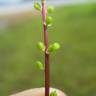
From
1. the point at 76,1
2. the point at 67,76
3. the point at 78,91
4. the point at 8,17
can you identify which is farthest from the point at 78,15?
the point at 78,91

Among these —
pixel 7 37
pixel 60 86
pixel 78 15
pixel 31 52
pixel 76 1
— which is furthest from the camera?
pixel 76 1

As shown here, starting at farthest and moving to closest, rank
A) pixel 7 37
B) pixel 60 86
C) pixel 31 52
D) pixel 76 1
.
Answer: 1. pixel 76 1
2. pixel 7 37
3. pixel 31 52
4. pixel 60 86

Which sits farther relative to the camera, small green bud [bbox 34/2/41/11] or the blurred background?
the blurred background

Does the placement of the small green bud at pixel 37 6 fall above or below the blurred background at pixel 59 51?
above

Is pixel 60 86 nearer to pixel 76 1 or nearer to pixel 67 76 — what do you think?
pixel 67 76

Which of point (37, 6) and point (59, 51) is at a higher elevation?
point (37, 6)

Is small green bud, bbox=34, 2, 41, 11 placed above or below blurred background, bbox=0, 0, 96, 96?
above

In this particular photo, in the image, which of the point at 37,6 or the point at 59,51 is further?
the point at 59,51

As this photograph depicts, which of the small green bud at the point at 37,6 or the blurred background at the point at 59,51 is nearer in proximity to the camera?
the small green bud at the point at 37,6
